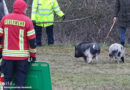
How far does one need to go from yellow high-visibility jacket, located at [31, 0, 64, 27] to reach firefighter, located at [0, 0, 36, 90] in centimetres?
706

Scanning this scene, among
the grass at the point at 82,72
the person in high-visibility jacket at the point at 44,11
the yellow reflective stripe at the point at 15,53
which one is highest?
the person in high-visibility jacket at the point at 44,11

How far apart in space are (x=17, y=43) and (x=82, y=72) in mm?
3502

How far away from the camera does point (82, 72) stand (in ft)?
35.8

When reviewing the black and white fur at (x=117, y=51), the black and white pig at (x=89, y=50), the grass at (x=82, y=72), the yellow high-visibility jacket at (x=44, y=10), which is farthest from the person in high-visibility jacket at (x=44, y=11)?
the black and white fur at (x=117, y=51)

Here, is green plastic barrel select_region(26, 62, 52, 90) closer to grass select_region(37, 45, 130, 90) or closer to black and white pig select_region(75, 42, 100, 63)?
grass select_region(37, 45, 130, 90)

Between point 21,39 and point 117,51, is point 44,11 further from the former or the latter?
point 21,39

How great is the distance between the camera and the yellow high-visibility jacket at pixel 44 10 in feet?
49.0

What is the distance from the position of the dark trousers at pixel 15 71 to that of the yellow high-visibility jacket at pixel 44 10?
7069 mm

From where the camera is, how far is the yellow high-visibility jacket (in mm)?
14938

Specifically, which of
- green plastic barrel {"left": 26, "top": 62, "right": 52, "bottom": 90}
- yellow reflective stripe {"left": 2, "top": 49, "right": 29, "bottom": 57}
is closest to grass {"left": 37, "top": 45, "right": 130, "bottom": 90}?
green plastic barrel {"left": 26, "top": 62, "right": 52, "bottom": 90}

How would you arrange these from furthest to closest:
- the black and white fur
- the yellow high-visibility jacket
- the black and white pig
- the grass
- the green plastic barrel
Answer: the yellow high-visibility jacket → the black and white fur → the black and white pig → the grass → the green plastic barrel

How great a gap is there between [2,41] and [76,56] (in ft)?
16.4

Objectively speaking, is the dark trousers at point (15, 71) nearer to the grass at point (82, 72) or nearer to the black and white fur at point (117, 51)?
the grass at point (82, 72)

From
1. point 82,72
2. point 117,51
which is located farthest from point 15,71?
point 117,51
